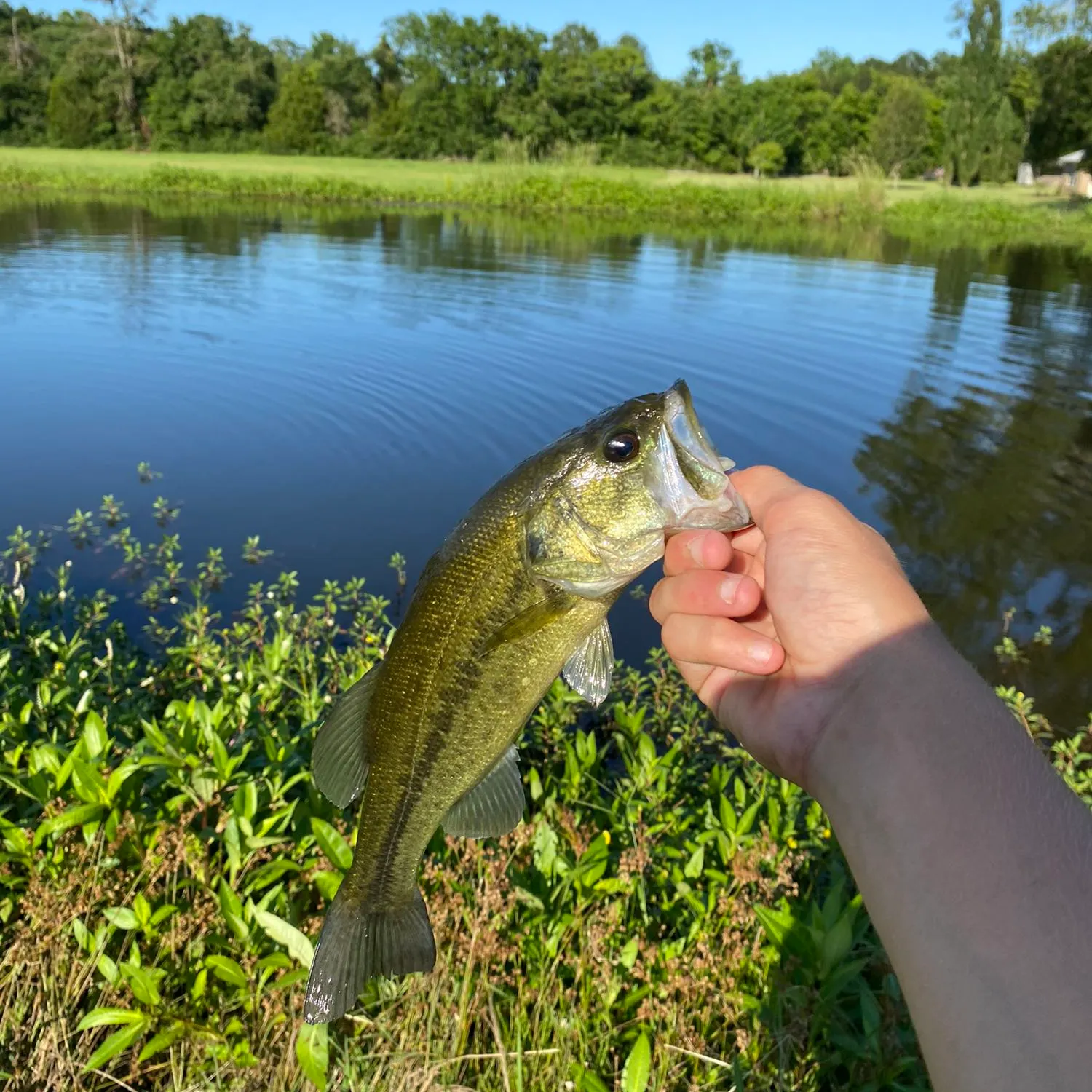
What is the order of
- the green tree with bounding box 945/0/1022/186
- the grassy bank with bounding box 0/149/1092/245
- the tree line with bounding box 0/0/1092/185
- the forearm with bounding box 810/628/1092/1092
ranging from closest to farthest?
1. the forearm with bounding box 810/628/1092/1092
2. the grassy bank with bounding box 0/149/1092/245
3. the green tree with bounding box 945/0/1022/186
4. the tree line with bounding box 0/0/1092/185

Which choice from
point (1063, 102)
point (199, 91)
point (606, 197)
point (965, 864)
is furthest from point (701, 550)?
point (199, 91)

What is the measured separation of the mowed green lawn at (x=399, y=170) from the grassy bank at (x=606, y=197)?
1.10ft

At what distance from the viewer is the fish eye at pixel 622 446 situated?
219 centimetres

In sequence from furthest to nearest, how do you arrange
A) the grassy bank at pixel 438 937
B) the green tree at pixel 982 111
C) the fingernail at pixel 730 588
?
the green tree at pixel 982 111 → the grassy bank at pixel 438 937 → the fingernail at pixel 730 588

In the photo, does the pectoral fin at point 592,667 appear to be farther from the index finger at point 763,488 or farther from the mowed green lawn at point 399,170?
the mowed green lawn at point 399,170

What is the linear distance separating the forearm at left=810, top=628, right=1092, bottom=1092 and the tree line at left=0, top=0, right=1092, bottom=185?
7332 centimetres

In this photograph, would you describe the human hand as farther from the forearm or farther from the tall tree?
the tall tree

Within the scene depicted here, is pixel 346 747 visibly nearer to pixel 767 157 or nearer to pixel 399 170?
pixel 399 170

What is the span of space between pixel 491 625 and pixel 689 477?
2.07 ft

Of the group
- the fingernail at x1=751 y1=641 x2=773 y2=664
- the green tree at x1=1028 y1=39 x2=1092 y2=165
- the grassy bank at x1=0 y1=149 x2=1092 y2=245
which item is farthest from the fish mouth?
the green tree at x1=1028 y1=39 x2=1092 y2=165

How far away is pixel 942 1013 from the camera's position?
1636 millimetres

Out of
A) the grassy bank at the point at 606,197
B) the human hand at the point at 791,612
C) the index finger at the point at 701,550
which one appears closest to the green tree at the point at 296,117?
the grassy bank at the point at 606,197

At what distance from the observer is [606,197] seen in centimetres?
4472

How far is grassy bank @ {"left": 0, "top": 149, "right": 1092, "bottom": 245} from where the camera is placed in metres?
43.1
